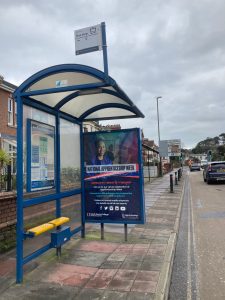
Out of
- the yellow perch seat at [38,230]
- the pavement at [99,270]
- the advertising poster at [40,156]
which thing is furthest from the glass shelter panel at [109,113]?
the yellow perch seat at [38,230]

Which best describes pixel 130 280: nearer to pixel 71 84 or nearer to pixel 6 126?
pixel 71 84

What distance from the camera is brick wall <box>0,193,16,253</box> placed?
19.4 feet

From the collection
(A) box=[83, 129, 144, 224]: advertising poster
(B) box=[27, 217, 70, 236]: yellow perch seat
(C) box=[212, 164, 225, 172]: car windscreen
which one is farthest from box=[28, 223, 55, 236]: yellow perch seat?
(C) box=[212, 164, 225, 172]: car windscreen

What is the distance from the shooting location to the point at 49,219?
20.1ft

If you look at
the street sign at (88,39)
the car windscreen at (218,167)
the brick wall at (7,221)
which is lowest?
the brick wall at (7,221)

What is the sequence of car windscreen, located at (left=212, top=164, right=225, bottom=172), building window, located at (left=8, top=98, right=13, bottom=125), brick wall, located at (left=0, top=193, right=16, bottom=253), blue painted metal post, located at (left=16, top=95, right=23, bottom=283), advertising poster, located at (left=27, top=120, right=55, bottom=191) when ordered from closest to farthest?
blue painted metal post, located at (left=16, top=95, right=23, bottom=283), advertising poster, located at (left=27, top=120, right=55, bottom=191), brick wall, located at (left=0, top=193, right=16, bottom=253), building window, located at (left=8, top=98, right=13, bottom=125), car windscreen, located at (left=212, top=164, right=225, bottom=172)

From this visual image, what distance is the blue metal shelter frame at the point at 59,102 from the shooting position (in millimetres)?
4754

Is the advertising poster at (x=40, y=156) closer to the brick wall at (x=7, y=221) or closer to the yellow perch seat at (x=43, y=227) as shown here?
the yellow perch seat at (x=43, y=227)

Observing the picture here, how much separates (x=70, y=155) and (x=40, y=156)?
3.75 ft

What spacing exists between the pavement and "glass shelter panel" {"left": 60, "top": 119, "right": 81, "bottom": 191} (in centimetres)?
122

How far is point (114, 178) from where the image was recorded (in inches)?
262

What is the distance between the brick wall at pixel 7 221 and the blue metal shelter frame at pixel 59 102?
35.5 inches

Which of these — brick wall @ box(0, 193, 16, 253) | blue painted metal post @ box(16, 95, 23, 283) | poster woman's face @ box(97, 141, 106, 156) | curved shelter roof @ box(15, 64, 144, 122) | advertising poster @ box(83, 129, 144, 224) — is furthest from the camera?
poster woman's face @ box(97, 141, 106, 156)

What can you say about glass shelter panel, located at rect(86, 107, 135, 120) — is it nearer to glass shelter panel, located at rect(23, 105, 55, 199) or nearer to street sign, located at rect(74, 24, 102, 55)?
glass shelter panel, located at rect(23, 105, 55, 199)
